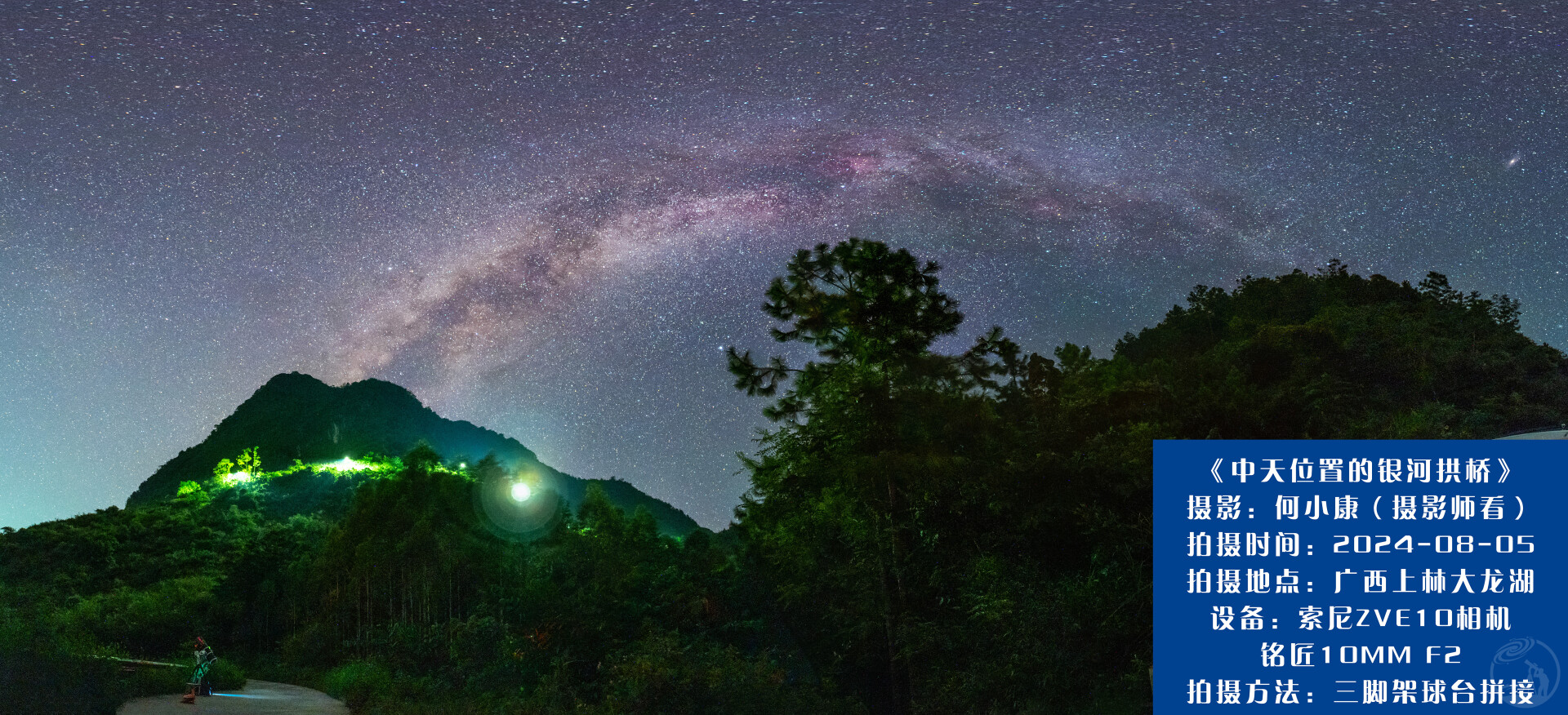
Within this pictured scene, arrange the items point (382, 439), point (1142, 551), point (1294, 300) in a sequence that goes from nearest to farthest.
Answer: point (1142, 551) < point (1294, 300) < point (382, 439)

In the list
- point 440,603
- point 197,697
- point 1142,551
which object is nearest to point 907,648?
point 1142,551

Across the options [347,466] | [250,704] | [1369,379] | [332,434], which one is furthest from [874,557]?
[332,434]

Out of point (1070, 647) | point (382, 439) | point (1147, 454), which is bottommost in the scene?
point (1070, 647)

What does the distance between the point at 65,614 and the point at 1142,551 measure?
27953 millimetres

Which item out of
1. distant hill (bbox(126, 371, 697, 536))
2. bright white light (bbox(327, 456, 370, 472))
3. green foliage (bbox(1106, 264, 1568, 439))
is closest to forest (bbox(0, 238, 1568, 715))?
green foliage (bbox(1106, 264, 1568, 439))

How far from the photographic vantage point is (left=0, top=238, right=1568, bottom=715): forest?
17.3m

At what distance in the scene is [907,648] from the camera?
19.5 meters

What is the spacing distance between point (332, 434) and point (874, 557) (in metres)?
88.1

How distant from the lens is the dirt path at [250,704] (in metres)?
13.7

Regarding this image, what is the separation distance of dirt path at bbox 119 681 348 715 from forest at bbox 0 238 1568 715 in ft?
1.60

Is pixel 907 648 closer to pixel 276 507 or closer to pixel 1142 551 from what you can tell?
pixel 1142 551

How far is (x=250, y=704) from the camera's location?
15562 millimetres

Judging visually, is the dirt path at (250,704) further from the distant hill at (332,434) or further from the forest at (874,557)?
the distant hill at (332,434)

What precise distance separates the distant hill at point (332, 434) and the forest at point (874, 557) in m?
48.9
